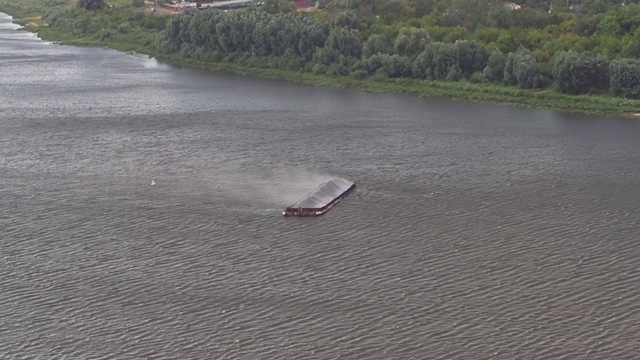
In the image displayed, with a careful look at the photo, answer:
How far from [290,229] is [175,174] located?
5.12 m

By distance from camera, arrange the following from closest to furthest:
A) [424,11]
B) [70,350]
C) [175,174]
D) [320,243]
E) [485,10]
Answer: [70,350] → [320,243] → [175,174] → [485,10] → [424,11]

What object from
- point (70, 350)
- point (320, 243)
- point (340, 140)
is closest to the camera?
point (70, 350)

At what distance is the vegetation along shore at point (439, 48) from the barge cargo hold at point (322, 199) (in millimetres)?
12848

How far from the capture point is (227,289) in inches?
704

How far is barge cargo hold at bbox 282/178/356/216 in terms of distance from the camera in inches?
862

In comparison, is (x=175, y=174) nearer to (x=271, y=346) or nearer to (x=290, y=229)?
(x=290, y=229)

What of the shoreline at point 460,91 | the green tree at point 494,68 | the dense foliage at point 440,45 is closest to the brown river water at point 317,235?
the shoreline at point 460,91

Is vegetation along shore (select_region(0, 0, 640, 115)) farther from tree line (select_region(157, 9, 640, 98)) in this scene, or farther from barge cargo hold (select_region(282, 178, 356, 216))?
barge cargo hold (select_region(282, 178, 356, 216))

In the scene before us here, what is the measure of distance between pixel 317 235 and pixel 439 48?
19898mm

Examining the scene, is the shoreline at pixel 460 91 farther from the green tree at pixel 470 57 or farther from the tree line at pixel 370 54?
the green tree at pixel 470 57

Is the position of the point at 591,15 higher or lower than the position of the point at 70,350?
higher

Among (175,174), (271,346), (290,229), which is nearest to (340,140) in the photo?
(175,174)

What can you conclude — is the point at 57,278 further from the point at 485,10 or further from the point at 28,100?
the point at 485,10

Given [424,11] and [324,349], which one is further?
[424,11]
